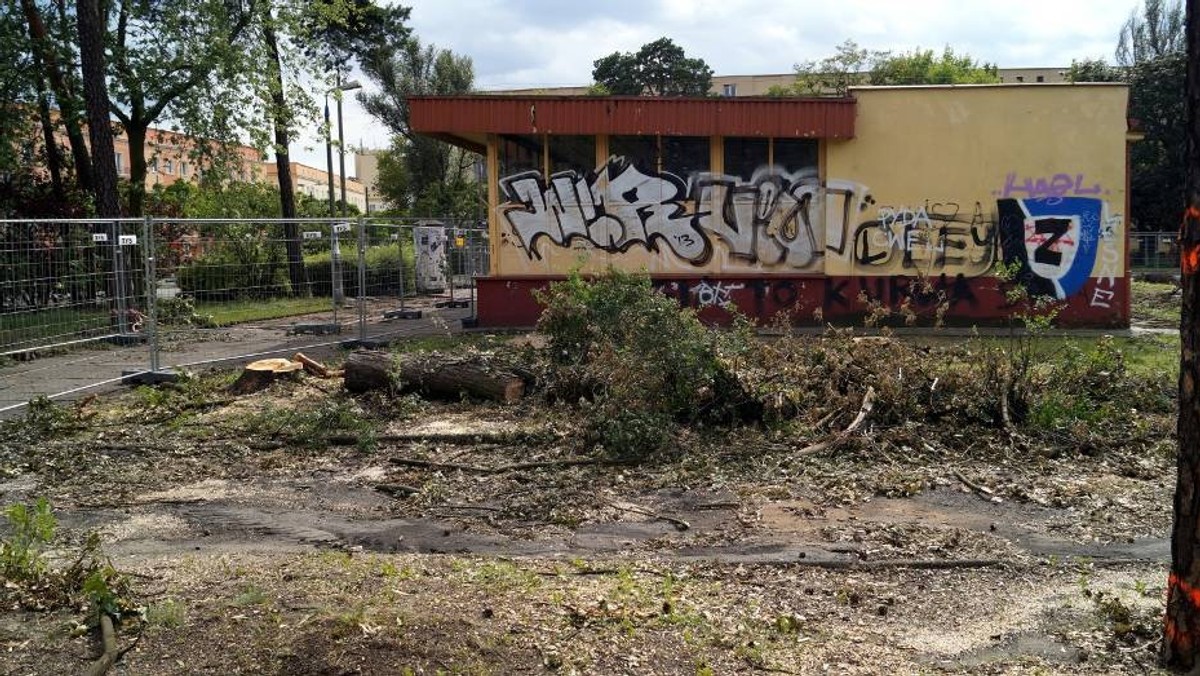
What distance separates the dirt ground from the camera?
4176 mm

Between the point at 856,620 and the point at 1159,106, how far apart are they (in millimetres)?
51331

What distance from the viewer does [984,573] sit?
535cm

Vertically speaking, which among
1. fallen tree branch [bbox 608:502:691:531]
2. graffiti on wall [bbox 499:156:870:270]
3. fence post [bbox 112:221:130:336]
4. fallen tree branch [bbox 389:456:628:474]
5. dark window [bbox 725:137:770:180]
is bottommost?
fallen tree branch [bbox 608:502:691:531]

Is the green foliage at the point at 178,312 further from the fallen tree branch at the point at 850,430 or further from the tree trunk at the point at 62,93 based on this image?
the tree trunk at the point at 62,93

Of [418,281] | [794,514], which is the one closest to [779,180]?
[418,281]

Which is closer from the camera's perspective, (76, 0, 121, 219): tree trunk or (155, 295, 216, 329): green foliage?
(155, 295, 216, 329): green foliage

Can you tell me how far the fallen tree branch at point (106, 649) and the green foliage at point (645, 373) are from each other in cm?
429

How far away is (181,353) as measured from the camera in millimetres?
14180

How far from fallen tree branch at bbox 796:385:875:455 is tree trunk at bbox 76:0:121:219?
1436cm

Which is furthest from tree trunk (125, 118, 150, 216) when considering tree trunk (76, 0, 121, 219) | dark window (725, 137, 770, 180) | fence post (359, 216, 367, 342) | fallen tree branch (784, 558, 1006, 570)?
fallen tree branch (784, 558, 1006, 570)

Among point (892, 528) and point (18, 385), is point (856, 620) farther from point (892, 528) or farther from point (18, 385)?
point (18, 385)

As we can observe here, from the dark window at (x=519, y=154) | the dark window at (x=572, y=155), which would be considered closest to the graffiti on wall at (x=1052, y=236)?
the dark window at (x=572, y=155)

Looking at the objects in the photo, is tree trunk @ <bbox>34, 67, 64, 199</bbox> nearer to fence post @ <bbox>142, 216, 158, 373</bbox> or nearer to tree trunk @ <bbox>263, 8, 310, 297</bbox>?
tree trunk @ <bbox>263, 8, 310, 297</bbox>

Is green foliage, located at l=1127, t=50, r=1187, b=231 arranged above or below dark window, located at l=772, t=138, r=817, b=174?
above
